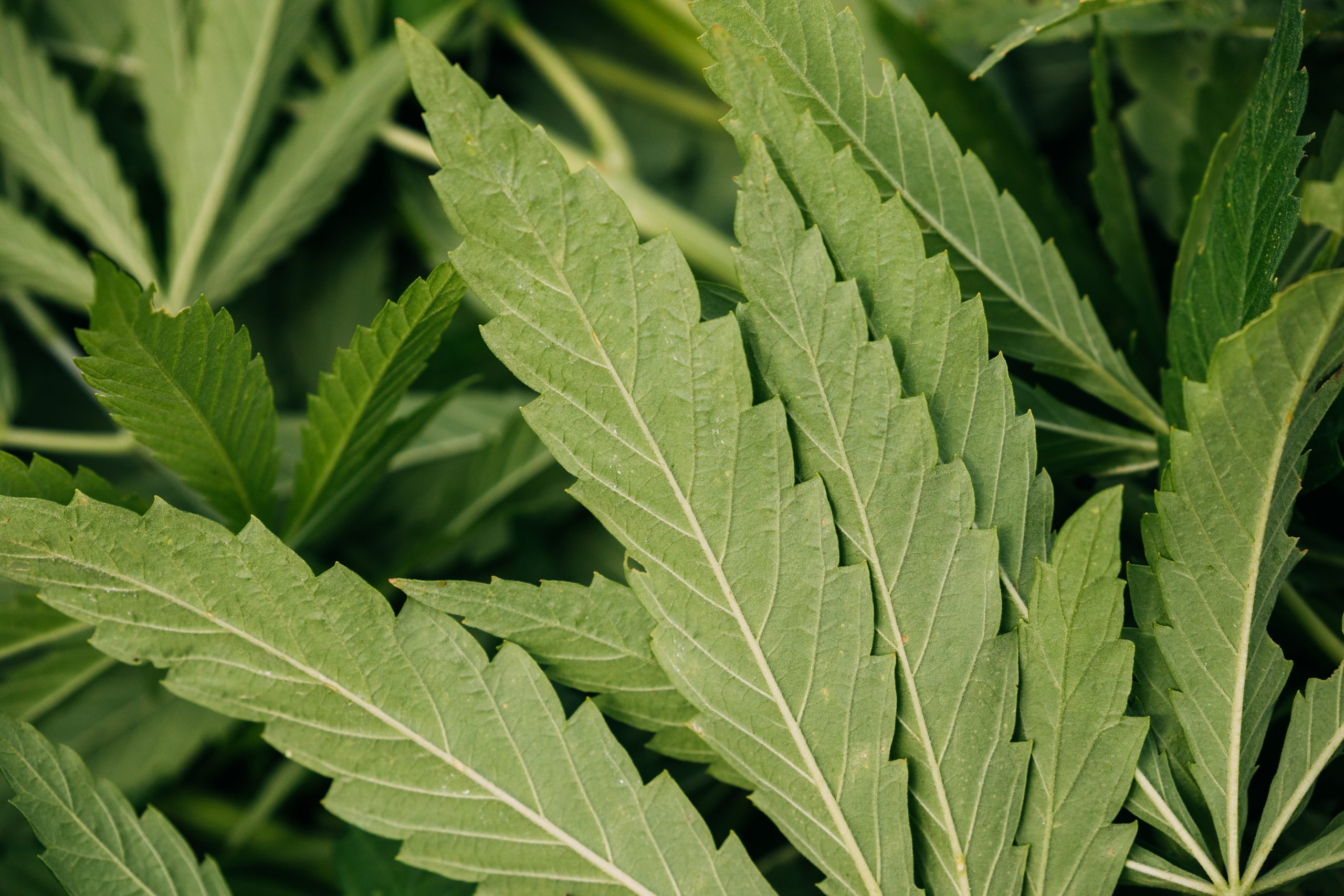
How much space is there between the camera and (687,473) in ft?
1.34

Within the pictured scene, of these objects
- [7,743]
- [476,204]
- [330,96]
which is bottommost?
[7,743]

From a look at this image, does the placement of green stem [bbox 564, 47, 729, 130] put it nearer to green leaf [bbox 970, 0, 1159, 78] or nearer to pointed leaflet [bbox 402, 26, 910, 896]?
green leaf [bbox 970, 0, 1159, 78]

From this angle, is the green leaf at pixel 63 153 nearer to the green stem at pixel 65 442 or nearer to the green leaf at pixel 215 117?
the green leaf at pixel 215 117

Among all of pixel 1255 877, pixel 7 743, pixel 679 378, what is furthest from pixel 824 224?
pixel 7 743

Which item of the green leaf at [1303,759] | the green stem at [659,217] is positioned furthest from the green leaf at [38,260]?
the green leaf at [1303,759]

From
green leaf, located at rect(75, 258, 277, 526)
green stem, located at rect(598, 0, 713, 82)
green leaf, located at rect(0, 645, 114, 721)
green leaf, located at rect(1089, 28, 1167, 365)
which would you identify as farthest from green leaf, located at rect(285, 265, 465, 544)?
green stem, located at rect(598, 0, 713, 82)

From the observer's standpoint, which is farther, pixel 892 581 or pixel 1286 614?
pixel 1286 614

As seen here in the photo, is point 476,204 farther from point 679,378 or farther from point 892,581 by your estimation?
point 892,581

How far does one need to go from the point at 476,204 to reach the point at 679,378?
12 cm

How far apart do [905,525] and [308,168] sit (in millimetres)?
677

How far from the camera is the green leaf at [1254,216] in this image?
41 cm

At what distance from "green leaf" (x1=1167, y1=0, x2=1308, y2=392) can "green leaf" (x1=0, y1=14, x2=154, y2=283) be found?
837 millimetres

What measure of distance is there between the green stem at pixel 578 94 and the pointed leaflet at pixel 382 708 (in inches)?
23.7

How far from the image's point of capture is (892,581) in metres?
0.42
